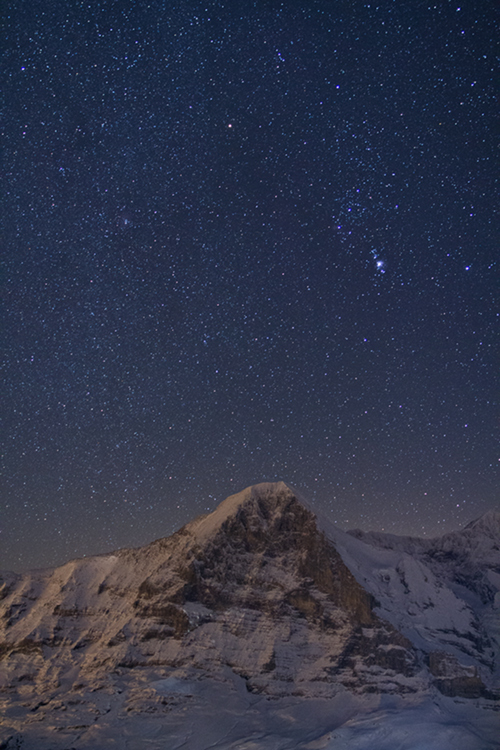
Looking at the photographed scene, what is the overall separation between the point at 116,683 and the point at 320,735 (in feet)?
106

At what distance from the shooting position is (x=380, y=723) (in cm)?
7731

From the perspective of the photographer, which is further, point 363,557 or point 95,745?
point 363,557

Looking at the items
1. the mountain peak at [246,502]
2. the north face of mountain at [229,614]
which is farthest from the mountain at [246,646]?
the mountain peak at [246,502]

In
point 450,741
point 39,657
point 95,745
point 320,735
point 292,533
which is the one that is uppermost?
point 292,533

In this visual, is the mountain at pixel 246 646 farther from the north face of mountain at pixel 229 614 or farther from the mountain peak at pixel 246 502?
the mountain peak at pixel 246 502

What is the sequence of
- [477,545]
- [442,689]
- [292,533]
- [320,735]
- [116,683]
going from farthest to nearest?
[477,545]
[292,533]
[442,689]
[116,683]
[320,735]

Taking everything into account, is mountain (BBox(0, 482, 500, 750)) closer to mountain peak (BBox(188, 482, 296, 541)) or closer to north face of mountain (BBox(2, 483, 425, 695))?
north face of mountain (BBox(2, 483, 425, 695))

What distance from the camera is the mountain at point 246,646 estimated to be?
75438 mm

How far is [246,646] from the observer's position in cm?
9175

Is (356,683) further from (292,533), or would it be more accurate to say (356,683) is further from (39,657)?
(39,657)

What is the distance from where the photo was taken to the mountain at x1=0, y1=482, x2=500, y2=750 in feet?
247

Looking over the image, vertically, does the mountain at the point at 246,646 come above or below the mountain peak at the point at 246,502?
below

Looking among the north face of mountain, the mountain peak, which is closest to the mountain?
the north face of mountain

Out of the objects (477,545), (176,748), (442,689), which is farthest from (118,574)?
(477,545)
